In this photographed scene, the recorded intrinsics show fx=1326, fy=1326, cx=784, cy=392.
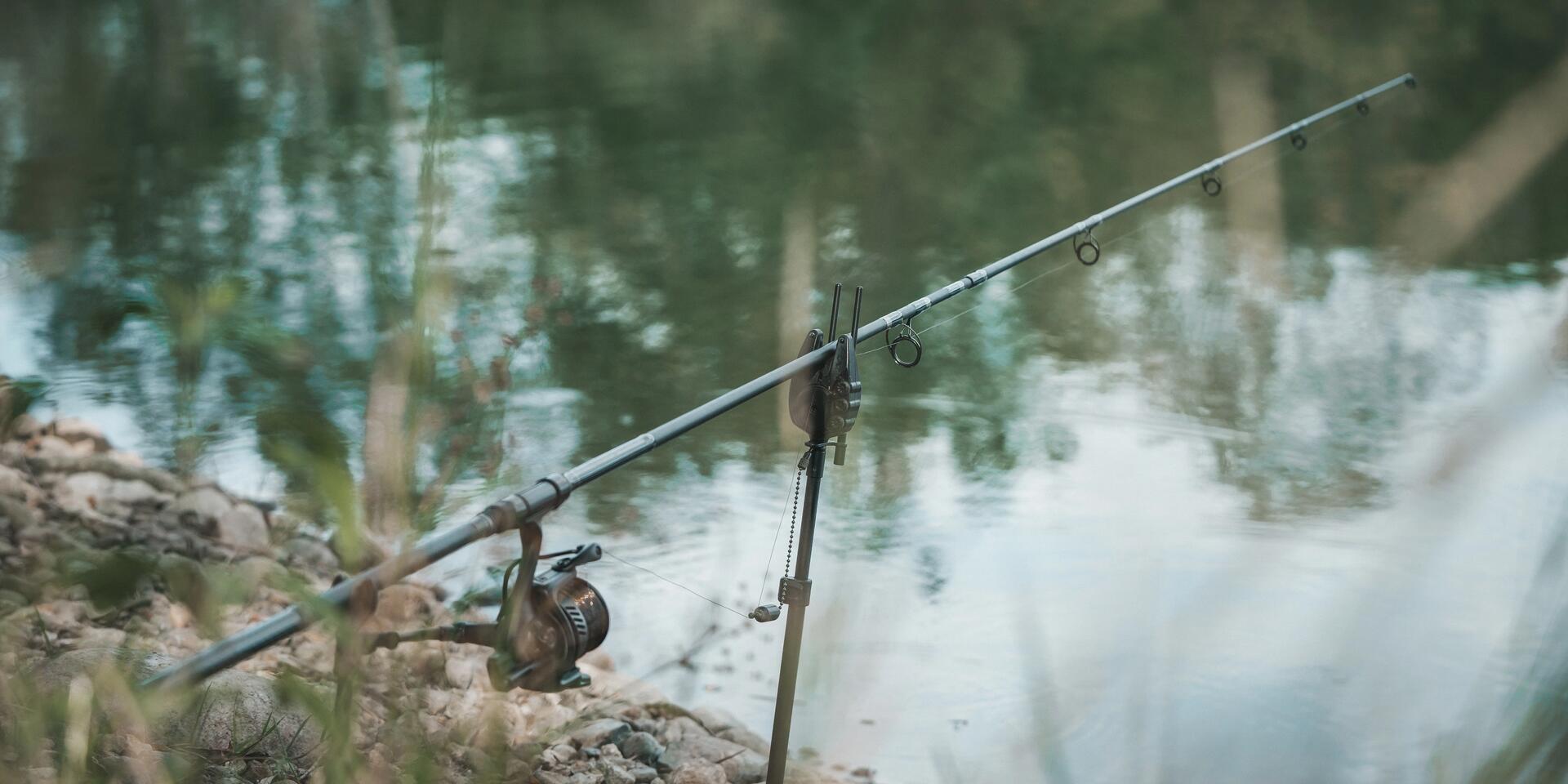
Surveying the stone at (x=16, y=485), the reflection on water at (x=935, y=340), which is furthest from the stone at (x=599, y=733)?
the stone at (x=16, y=485)

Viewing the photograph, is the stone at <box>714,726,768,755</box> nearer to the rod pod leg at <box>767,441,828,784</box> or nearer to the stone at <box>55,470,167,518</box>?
the rod pod leg at <box>767,441,828,784</box>

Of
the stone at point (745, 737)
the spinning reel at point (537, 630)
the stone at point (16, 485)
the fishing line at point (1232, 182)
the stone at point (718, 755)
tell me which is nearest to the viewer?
the spinning reel at point (537, 630)

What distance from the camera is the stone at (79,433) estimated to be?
306 cm

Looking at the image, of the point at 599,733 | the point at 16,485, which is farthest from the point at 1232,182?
the point at 16,485

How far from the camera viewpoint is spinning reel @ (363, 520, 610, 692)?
852mm

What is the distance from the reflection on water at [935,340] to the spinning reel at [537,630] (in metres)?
0.08

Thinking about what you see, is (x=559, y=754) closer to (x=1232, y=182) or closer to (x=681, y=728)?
(x=681, y=728)

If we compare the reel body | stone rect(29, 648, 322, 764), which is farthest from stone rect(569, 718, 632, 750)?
the reel body

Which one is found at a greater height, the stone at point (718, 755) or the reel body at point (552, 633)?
the reel body at point (552, 633)

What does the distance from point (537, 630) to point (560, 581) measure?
5 centimetres

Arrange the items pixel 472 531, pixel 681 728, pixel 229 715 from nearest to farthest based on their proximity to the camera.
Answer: pixel 472 531, pixel 229 715, pixel 681 728

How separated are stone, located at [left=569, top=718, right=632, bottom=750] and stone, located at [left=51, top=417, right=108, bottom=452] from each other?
1.63m

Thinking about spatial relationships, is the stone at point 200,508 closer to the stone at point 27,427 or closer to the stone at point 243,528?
the stone at point 243,528

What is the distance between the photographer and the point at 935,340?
160 inches
